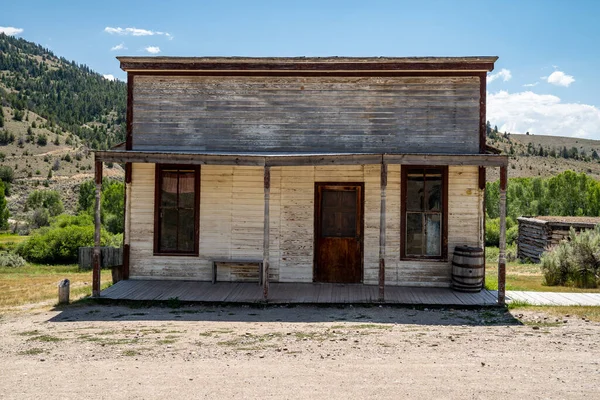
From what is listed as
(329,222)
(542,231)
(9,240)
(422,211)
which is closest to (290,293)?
(329,222)

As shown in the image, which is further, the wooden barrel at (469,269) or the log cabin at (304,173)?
the log cabin at (304,173)

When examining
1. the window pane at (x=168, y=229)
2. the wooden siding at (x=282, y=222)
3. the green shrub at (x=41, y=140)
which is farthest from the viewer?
the green shrub at (x=41, y=140)

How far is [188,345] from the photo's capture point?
685cm

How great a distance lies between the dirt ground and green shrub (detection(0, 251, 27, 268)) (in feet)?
33.2

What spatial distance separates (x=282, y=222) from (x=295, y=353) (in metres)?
4.85

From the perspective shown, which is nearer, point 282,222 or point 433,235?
point 433,235

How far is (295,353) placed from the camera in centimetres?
645

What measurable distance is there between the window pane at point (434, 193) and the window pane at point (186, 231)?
206 inches

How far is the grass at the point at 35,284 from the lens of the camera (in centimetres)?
1062

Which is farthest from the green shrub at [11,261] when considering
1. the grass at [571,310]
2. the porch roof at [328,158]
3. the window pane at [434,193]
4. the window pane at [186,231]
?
the grass at [571,310]

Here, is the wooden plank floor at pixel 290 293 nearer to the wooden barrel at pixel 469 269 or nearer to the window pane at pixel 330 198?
the wooden barrel at pixel 469 269

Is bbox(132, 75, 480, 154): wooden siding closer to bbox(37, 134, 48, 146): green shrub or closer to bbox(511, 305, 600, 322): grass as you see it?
bbox(511, 305, 600, 322): grass

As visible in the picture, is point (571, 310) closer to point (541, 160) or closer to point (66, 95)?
point (541, 160)

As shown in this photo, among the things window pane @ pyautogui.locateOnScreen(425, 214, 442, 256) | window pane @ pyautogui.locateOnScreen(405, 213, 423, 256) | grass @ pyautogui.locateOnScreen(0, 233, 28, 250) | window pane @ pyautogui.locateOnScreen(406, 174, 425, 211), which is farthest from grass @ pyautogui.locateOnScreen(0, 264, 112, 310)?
window pane @ pyautogui.locateOnScreen(425, 214, 442, 256)
